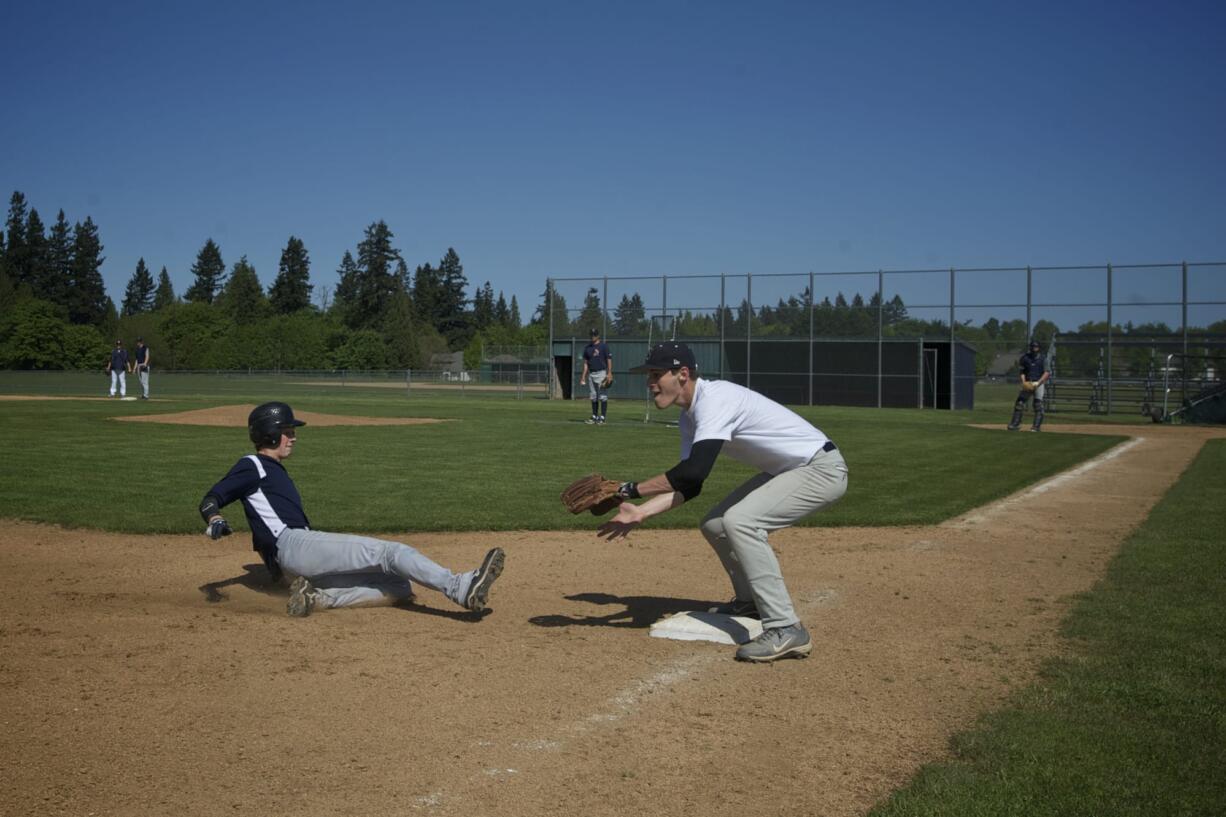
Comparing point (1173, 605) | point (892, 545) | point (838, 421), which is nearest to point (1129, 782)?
point (1173, 605)

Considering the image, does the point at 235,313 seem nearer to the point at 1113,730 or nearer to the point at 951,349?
the point at 951,349

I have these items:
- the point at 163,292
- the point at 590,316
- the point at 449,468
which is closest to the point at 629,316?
the point at 590,316

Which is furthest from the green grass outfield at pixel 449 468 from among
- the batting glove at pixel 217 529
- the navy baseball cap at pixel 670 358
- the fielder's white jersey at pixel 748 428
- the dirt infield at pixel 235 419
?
the navy baseball cap at pixel 670 358

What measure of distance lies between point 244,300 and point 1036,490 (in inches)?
4304

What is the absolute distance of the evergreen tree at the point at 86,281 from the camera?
339 ft

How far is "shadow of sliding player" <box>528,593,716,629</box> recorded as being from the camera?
6395 millimetres

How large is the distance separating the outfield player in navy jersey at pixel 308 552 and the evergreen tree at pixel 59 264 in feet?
354

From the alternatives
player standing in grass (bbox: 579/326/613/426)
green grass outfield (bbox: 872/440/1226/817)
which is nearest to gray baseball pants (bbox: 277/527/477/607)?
green grass outfield (bbox: 872/440/1226/817)

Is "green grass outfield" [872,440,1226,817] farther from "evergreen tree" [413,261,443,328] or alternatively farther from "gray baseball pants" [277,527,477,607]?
"evergreen tree" [413,261,443,328]

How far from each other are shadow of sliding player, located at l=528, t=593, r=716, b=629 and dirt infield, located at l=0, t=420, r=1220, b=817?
3 cm

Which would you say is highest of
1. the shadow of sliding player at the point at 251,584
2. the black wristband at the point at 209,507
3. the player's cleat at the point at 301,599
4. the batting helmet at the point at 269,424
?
the batting helmet at the point at 269,424

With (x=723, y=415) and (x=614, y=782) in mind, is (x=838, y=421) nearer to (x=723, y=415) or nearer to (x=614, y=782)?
(x=723, y=415)

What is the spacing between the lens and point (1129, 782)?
382 centimetres

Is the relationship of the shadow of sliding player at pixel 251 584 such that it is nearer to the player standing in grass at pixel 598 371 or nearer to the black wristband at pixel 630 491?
the black wristband at pixel 630 491
